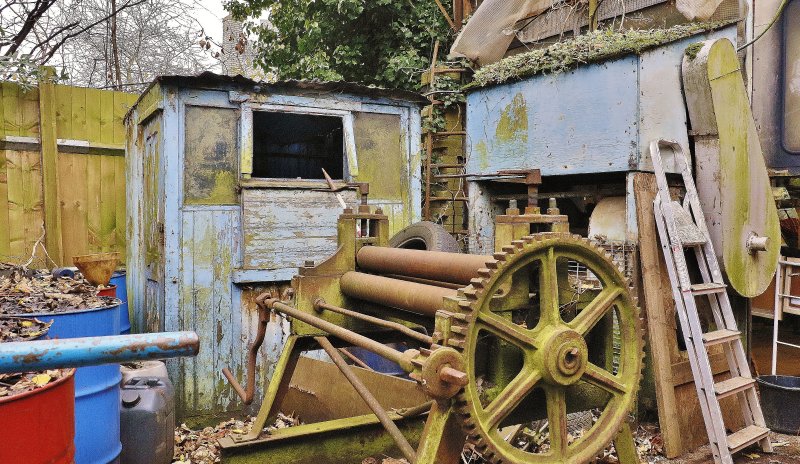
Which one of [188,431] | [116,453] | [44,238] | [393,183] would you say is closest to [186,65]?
[44,238]

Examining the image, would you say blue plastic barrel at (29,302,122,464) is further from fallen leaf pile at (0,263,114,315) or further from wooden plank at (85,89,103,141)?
wooden plank at (85,89,103,141)

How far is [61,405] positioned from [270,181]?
3.63m

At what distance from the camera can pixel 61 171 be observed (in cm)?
634

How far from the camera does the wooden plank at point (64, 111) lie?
6.28 meters

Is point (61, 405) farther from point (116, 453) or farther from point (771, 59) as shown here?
point (771, 59)

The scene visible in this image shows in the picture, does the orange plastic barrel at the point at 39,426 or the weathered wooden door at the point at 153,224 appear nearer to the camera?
the orange plastic barrel at the point at 39,426

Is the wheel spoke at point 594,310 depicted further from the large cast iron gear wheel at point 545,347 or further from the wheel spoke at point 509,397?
the wheel spoke at point 509,397

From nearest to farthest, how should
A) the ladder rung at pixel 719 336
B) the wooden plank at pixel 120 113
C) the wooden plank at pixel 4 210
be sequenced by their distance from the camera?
the ladder rung at pixel 719 336
the wooden plank at pixel 4 210
the wooden plank at pixel 120 113

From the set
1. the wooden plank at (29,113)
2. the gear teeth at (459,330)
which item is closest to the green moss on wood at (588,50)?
the gear teeth at (459,330)

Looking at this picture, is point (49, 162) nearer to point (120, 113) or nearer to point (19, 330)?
point (120, 113)

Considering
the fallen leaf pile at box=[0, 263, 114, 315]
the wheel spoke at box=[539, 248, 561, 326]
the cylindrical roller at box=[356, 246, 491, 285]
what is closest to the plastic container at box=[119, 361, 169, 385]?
the fallen leaf pile at box=[0, 263, 114, 315]

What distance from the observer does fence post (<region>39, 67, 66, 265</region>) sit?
611 cm

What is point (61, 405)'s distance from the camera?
1.66 metres

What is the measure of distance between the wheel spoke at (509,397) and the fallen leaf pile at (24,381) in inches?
58.0
